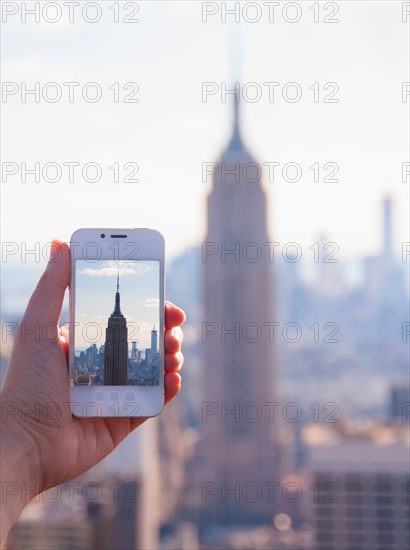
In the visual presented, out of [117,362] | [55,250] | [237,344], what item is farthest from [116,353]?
[237,344]

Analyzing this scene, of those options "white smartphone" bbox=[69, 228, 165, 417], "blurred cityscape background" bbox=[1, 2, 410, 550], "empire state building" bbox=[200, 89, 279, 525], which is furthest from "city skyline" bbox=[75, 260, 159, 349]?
"empire state building" bbox=[200, 89, 279, 525]

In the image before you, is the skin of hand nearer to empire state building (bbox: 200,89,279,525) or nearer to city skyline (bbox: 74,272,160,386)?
city skyline (bbox: 74,272,160,386)

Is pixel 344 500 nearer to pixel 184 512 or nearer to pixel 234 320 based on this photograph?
pixel 184 512

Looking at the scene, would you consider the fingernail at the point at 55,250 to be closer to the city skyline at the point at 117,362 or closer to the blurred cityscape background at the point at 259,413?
the city skyline at the point at 117,362

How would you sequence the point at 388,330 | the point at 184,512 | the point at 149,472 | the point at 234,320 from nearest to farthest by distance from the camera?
the point at 149,472 → the point at 184,512 → the point at 234,320 → the point at 388,330

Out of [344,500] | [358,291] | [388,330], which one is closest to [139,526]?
[344,500]

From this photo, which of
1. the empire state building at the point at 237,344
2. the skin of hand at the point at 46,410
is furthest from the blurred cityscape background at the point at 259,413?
the skin of hand at the point at 46,410
